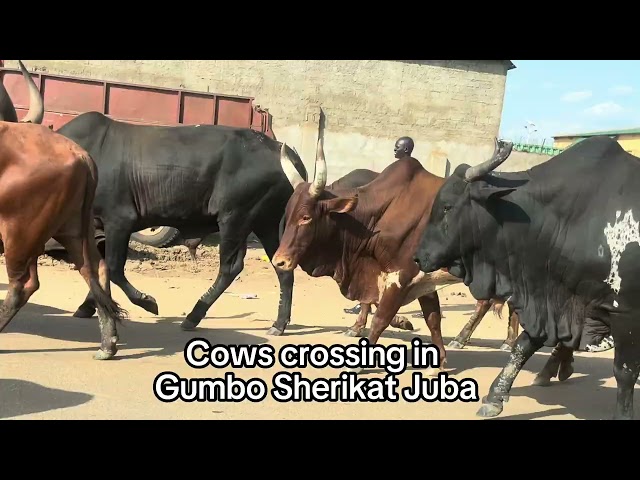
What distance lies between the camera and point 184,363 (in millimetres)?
6246

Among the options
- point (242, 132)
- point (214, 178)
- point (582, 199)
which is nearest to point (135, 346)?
point (214, 178)

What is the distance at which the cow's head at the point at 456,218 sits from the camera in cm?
529

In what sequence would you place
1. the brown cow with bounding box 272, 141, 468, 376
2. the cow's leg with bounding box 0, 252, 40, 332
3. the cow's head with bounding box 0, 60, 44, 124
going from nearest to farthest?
the cow's leg with bounding box 0, 252, 40, 332
the brown cow with bounding box 272, 141, 468, 376
the cow's head with bounding box 0, 60, 44, 124

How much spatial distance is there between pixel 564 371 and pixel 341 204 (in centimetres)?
237

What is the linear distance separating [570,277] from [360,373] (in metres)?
1.98

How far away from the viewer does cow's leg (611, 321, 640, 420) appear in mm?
4895

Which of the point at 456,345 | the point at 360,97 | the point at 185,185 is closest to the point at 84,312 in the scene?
the point at 185,185

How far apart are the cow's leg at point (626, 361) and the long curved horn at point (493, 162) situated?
4.20 ft

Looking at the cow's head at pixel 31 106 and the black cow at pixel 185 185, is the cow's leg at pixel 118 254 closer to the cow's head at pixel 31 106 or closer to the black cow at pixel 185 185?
the black cow at pixel 185 185

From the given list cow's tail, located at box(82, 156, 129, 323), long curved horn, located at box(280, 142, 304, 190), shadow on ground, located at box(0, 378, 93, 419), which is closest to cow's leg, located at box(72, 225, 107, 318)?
cow's tail, located at box(82, 156, 129, 323)

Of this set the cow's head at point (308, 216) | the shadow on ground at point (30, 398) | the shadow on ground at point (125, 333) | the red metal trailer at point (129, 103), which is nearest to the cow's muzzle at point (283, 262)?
the cow's head at point (308, 216)

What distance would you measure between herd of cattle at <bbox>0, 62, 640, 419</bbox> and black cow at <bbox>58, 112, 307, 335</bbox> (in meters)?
0.01

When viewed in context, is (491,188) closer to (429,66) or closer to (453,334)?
(453,334)

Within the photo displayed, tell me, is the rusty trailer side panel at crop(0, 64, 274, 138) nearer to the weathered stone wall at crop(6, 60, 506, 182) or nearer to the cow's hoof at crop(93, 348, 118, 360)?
the weathered stone wall at crop(6, 60, 506, 182)
